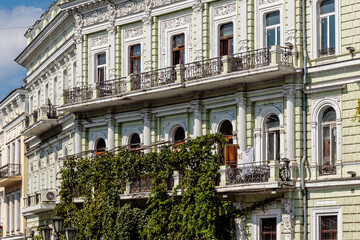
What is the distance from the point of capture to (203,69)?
40.2 m

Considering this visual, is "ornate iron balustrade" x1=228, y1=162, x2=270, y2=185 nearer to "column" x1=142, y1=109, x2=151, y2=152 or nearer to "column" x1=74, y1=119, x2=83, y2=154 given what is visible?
"column" x1=142, y1=109, x2=151, y2=152

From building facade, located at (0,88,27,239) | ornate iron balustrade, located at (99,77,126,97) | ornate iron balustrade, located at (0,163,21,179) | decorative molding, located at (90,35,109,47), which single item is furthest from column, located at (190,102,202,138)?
ornate iron balustrade, located at (0,163,21,179)

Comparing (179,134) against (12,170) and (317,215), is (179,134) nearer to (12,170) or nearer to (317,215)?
(317,215)

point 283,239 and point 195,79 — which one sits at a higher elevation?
point 195,79

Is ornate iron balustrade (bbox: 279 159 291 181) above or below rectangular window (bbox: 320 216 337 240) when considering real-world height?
above

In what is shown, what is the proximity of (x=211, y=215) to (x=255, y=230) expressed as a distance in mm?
1778

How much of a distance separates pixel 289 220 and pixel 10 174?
30581mm

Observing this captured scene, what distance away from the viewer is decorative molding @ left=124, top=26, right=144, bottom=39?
146 feet

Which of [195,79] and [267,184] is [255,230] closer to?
[267,184]

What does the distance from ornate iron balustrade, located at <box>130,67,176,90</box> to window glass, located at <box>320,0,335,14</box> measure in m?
7.70

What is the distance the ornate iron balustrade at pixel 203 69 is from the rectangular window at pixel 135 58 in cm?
417

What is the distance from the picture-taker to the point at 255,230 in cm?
3784

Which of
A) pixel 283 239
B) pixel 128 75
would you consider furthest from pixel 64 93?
pixel 283 239

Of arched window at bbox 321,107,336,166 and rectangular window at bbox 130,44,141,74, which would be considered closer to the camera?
arched window at bbox 321,107,336,166
